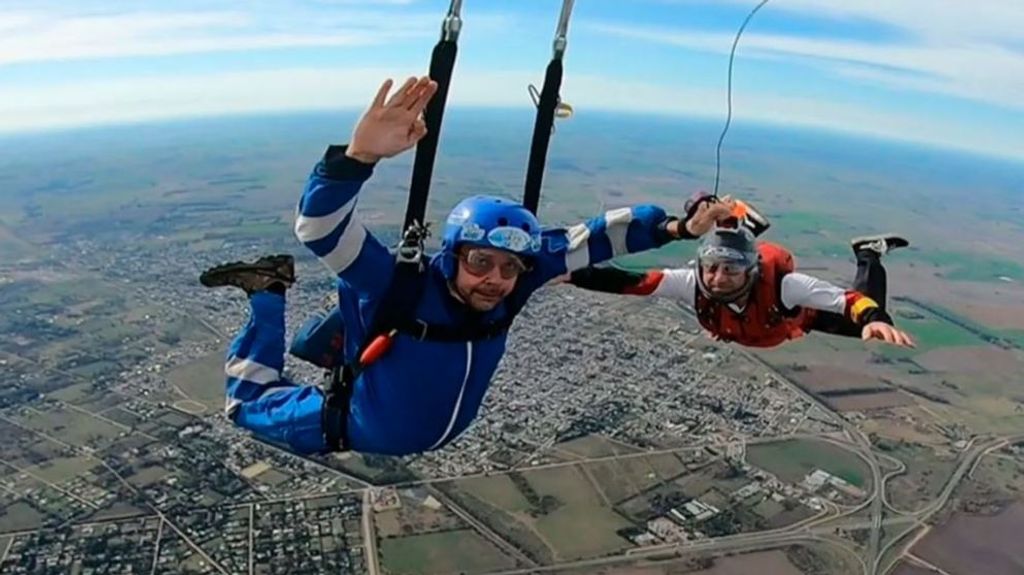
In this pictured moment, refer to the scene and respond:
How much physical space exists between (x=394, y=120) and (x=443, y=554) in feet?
39.3

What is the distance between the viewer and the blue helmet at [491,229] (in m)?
2.55

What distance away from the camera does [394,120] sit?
2.06 m

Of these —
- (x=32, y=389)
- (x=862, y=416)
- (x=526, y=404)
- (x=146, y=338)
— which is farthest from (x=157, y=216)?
(x=862, y=416)

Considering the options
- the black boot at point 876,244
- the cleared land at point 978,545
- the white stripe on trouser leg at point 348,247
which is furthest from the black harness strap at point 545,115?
the cleared land at point 978,545

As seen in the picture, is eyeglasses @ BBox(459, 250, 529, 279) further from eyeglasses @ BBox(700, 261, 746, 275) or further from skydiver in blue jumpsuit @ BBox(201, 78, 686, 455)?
eyeglasses @ BBox(700, 261, 746, 275)

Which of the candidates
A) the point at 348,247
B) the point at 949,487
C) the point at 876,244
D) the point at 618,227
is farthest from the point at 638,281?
the point at 949,487

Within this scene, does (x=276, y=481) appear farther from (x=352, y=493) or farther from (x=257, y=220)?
(x=257, y=220)

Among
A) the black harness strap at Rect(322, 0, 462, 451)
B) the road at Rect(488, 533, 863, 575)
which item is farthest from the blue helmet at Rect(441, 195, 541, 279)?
the road at Rect(488, 533, 863, 575)

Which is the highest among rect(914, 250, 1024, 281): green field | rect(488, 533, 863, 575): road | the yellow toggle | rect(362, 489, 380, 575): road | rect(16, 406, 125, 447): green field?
the yellow toggle

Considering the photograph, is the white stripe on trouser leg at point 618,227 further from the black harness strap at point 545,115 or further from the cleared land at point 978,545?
the cleared land at point 978,545

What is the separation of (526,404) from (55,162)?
77.3 meters

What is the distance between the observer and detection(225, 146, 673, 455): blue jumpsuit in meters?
2.28

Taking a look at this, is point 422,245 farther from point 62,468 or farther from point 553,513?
point 62,468

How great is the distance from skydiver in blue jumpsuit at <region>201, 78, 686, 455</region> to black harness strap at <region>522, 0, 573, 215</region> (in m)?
0.15
